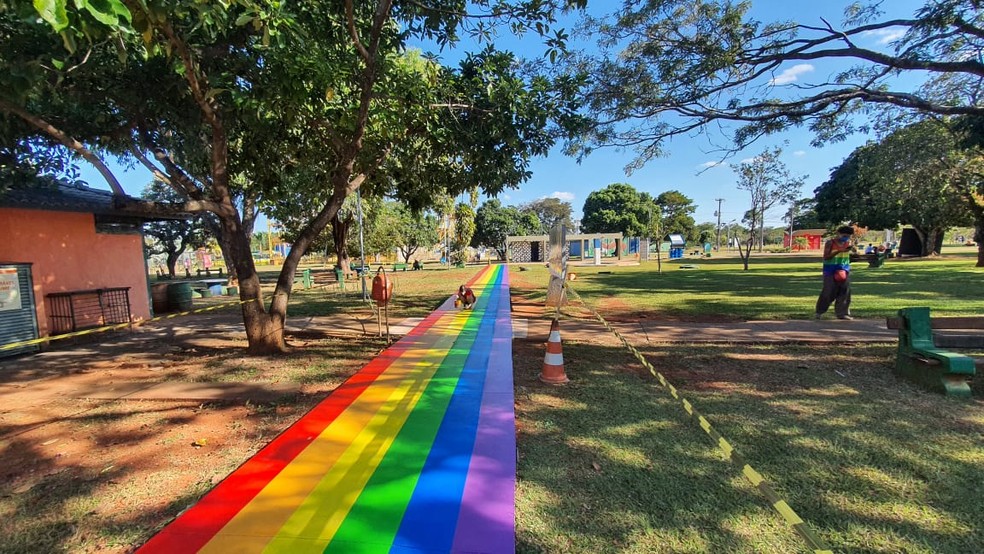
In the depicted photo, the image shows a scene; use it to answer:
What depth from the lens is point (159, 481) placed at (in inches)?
123

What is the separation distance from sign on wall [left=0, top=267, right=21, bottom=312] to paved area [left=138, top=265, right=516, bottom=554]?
22.5 ft

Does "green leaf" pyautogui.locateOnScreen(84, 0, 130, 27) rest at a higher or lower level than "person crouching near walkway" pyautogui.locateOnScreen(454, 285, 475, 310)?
higher

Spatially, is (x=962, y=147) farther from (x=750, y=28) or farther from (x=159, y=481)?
(x=159, y=481)

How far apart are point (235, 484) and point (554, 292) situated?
9.57 meters

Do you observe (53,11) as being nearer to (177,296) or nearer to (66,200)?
(66,200)

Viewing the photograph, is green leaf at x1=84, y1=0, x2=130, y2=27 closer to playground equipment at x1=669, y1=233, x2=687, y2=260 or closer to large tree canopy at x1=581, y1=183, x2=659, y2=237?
playground equipment at x1=669, y1=233, x2=687, y2=260

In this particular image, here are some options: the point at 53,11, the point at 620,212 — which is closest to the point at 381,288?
the point at 53,11

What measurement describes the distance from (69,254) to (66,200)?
4.39 ft

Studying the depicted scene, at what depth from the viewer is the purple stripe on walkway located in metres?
2.38

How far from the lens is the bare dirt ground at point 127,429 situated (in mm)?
2707

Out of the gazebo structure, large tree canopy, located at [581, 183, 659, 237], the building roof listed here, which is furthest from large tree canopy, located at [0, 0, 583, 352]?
large tree canopy, located at [581, 183, 659, 237]

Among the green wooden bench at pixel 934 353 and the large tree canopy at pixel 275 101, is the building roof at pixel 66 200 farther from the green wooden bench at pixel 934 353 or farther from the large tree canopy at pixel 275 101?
the green wooden bench at pixel 934 353

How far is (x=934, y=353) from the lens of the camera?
443cm

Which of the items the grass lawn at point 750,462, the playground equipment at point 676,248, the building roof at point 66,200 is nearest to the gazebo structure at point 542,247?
the playground equipment at point 676,248
